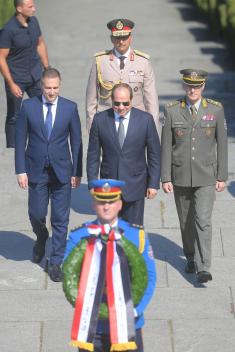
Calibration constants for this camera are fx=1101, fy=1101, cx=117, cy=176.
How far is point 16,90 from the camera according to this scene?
12688 mm

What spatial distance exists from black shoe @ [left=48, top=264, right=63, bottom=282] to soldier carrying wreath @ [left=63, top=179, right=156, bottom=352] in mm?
2724

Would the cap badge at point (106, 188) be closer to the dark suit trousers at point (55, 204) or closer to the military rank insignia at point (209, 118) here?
the military rank insignia at point (209, 118)

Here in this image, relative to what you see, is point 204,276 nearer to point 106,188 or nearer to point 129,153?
point 129,153

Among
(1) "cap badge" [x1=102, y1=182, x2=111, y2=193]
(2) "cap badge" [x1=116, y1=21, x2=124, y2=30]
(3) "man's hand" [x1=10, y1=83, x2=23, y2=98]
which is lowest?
(3) "man's hand" [x1=10, y1=83, x2=23, y2=98]

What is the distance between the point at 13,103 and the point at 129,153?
14.6 ft

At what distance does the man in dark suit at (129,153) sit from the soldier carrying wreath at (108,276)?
7.81ft

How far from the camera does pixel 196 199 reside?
9148 millimetres

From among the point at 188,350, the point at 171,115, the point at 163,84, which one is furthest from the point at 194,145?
the point at 163,84

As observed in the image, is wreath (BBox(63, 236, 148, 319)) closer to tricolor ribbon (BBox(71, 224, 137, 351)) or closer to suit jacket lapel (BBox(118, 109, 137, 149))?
tricolor ribbon (BBox(71, 224, 137, 351))

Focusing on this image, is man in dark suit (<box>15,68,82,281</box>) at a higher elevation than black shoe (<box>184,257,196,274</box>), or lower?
higher

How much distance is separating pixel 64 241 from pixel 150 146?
1.13 m

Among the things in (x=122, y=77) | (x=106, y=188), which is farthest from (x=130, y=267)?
(x=122, y=77)

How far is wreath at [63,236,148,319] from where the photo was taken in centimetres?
641

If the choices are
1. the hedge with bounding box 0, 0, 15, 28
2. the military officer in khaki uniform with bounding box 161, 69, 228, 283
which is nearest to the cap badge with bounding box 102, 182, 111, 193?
the military officer in khaki uniform with bounding box 161, 69, 228, 283
